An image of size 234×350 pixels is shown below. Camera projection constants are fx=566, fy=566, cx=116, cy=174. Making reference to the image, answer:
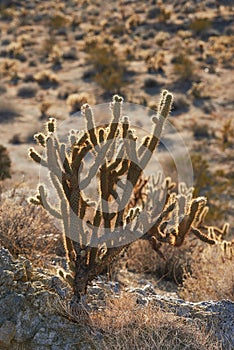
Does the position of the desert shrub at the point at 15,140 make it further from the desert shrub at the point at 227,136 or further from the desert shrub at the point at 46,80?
the desert shrub at the point at 46,80

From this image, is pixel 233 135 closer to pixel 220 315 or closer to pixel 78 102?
pixel 78 102

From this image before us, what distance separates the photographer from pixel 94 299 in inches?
180

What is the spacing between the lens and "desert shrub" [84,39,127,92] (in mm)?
20728

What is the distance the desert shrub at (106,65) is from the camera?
68.0ft

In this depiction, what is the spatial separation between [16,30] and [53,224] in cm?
2582

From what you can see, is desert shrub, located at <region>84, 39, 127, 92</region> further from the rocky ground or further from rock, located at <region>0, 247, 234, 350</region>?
rock, located at <region>0, 247, 234, 350</region>

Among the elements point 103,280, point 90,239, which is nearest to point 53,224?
point 103,280

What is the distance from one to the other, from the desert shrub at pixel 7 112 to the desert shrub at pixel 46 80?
9.57ft

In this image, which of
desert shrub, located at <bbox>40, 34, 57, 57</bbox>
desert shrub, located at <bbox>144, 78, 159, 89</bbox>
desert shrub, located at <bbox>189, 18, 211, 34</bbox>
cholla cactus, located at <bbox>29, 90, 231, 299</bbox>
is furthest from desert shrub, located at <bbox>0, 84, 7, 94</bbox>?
cholla cactus, located at <bbox>29, 90, 231, 299</bbox>

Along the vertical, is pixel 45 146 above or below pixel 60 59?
above

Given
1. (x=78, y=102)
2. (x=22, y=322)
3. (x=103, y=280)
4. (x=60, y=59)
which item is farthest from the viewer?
(x=60, y=59)

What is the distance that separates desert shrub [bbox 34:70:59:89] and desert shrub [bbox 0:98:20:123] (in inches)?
115

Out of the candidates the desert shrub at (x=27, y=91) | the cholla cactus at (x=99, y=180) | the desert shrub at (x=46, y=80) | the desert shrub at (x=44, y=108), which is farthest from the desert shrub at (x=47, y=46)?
the cholla cactus at (x=99, y=180)

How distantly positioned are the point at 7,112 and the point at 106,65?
6.76 metres
